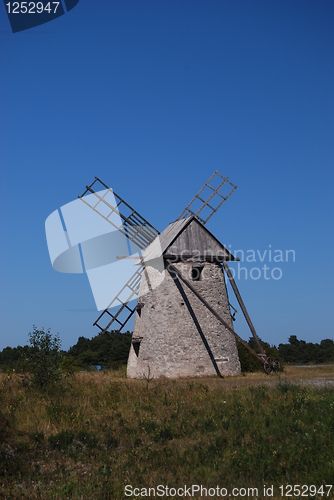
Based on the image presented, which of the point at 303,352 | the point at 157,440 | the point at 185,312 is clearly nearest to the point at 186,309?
the point at 185,312

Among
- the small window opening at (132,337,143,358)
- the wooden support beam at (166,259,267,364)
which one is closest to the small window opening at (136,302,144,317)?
the small window opening at (132,337,143,358)

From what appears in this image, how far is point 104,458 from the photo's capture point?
7.33m

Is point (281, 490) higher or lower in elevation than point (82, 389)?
lower

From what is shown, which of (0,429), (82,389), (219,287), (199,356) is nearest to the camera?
(0,429)

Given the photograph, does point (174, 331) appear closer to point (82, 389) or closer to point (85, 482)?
point (82, 389)

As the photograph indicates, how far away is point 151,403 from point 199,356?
8.29 m

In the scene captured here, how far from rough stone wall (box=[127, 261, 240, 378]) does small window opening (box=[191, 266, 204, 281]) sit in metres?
0.16

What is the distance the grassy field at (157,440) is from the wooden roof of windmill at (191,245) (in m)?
9.06

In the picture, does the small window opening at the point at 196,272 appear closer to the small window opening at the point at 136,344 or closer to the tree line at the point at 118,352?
the small window opening at the point at 136,344

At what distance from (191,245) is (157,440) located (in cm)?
1289

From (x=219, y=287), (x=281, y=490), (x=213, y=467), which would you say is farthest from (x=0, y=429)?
(x=219, y=287)

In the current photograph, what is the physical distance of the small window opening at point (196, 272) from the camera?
2024 cm

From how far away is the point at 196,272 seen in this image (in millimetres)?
20422

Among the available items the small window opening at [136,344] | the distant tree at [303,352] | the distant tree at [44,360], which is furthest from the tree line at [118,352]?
the distant tree at [44,360]
